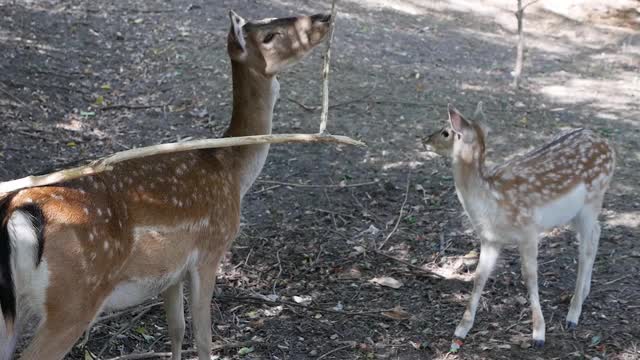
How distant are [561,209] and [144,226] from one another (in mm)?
2714

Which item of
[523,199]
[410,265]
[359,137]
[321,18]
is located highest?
[321,18]

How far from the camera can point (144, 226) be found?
4023mm

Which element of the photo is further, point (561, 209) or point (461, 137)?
point (561, 209)

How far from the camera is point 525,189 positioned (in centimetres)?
512

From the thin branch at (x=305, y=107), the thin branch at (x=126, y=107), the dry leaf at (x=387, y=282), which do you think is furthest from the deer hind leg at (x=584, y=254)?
the thin branch at (x=126, y=107)

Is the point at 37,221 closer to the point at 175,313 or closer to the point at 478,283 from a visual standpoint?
the point at 175,313

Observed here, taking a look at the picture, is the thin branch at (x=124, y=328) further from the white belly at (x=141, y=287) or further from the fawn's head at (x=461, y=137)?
the fawn's head at (x=461, y=137)

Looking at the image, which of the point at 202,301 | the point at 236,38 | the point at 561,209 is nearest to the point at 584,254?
the point at 561,209

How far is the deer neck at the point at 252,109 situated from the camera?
5012 millimetres

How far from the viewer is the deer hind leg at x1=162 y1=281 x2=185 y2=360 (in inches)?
187

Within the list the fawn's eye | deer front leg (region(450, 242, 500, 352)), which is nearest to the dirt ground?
deer front leg (region(450, 242, 500, 352))

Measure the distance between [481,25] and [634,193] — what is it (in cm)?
689

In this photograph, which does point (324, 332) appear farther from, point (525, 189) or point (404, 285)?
point (525, 189)

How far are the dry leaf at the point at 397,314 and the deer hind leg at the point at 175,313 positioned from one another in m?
1.43
